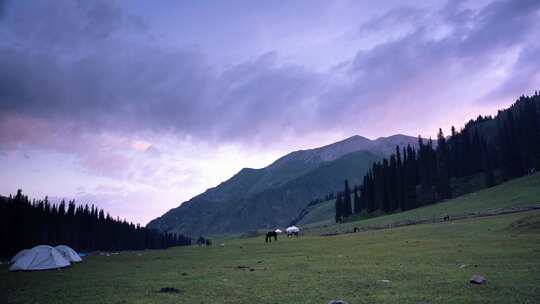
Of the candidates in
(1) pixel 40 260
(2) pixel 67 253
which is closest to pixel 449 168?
(2) pixel 67 253

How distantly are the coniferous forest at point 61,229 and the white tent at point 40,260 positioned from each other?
207 feet

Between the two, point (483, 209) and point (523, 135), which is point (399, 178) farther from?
point (483, 209)

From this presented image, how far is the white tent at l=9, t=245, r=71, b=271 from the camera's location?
38875 mm

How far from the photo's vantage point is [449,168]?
149250 millimetres

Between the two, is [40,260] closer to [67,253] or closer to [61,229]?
[67,253]

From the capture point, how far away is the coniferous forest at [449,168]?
402 feet

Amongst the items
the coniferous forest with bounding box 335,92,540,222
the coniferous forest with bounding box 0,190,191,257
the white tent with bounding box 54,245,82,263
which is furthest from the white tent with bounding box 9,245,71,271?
the coniferous forest with bounding box 335,92,540,222

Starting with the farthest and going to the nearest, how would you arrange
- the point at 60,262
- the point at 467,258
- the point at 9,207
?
the point at 9,207 → the point at 60,262 → the point at 467,258

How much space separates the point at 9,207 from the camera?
3932 inches

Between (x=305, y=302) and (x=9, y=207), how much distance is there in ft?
356

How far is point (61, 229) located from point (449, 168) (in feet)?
448

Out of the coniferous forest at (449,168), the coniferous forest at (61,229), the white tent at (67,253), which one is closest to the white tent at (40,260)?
the white tent at (67,253)

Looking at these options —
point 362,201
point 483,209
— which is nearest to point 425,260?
point 483,209

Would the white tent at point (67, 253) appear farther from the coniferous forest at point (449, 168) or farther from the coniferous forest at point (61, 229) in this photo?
the coniferous forest at point (449, 168)
